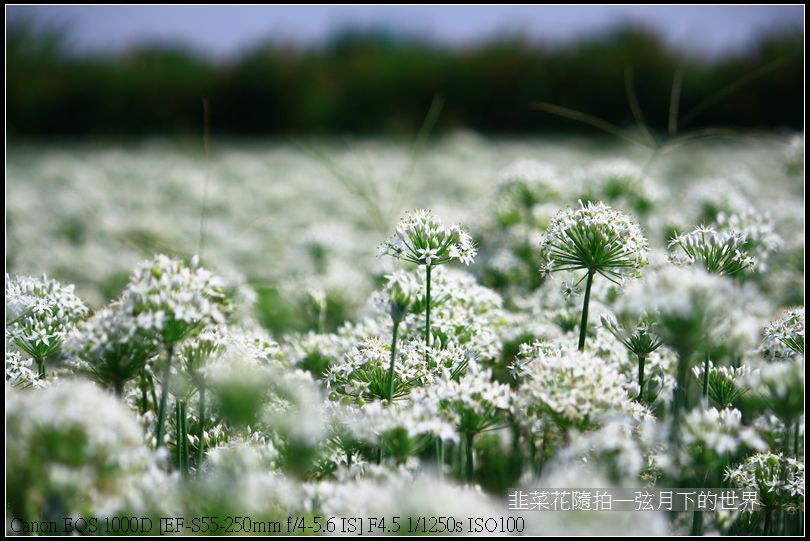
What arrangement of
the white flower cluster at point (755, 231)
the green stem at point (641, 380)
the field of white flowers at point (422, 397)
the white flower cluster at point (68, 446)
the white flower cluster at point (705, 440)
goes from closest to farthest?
the white flower cluster at point (68, 446), the field of white flowers at point (422, 397), the white flower cluster at point (705, 440), the green stem at point (641, 380), the white flower cluster at point (755, 231)

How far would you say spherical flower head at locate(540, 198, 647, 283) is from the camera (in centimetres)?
284

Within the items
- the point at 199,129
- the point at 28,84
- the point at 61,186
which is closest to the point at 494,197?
the point at 61,186

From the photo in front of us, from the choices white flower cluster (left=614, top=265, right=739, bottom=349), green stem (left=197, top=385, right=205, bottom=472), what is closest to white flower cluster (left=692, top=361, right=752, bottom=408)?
white flower cluster (left=614, top=265, right=739, bottom=349)

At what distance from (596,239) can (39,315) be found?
8.16ft

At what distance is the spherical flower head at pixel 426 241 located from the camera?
2.97 meters

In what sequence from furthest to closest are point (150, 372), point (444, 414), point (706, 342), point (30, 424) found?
point (150, 372) < point (444, 414) < point (706, 342) < point (30, 424)

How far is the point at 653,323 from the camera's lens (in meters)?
2.58

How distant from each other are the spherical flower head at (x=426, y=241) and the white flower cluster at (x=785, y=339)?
56.1 inches

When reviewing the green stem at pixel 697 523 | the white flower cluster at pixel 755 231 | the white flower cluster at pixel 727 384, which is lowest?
the green stem at pixel 697 523

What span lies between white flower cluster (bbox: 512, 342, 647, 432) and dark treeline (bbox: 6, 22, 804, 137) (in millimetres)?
21254

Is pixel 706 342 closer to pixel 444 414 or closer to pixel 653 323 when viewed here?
pixel 653 323

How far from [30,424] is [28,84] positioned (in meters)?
30.1

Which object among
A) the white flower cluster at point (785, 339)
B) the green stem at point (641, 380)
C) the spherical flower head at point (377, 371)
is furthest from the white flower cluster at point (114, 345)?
the white flower cluster at point (785, 339)

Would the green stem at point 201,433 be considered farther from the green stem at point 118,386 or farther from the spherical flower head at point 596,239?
the spherical flower head at point 596,239
